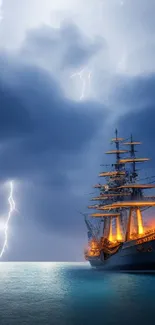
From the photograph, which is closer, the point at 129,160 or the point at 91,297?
the point at 91,297

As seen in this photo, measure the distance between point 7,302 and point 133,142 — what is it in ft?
248

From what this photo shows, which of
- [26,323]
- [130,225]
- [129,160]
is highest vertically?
[129,160]

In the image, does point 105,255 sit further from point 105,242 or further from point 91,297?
point 91,297

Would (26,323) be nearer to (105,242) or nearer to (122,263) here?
(122,263)

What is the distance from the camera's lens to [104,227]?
427ft

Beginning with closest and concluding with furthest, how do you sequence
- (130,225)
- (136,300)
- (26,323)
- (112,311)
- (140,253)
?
(26,323), (112,311), (136,300), (140,253), (130,225)

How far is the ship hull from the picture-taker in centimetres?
7750

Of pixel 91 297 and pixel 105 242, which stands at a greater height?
pixel 105 242

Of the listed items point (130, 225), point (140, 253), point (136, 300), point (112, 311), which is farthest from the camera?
point (130, 225)

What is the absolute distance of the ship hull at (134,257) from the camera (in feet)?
254

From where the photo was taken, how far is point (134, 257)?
8144cm

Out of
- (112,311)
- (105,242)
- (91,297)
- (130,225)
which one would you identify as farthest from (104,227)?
(112,311)

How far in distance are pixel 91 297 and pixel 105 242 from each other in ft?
183

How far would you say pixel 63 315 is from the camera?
121 feet
